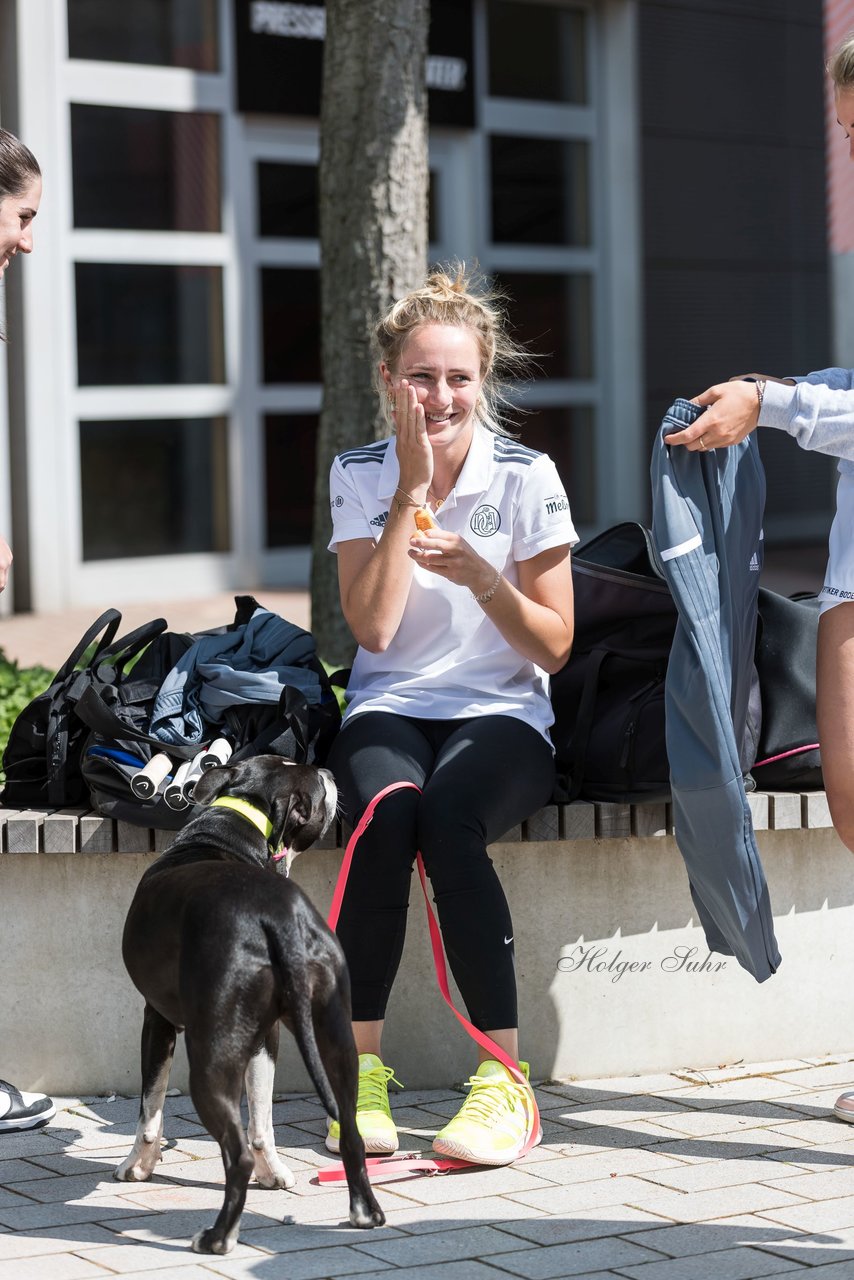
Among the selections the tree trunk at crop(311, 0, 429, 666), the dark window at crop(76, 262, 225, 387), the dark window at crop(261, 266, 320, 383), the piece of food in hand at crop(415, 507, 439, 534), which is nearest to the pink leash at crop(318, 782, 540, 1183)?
the piece of food in hand at crop(415, 507, 439, 534)

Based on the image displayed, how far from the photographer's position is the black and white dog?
3076 millimetres

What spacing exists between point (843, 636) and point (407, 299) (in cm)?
130

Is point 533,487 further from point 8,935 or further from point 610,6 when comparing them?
point 610,6

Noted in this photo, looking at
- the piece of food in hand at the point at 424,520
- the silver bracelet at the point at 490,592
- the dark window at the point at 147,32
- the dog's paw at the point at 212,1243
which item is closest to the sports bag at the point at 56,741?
the piece of food in hand at the point at 424,520

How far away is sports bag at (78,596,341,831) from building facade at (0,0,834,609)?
7175mm

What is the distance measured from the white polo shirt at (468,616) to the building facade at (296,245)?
7.34 m

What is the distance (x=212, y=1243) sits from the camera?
3.11 m

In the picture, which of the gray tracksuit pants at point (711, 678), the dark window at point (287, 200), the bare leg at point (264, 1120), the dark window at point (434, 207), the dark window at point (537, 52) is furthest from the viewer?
the dark window at point (537, 52)

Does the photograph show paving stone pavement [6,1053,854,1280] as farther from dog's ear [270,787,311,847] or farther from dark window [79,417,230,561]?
dark window [79,417,230,561]

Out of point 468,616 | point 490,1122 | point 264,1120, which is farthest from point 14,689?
point 490,1122

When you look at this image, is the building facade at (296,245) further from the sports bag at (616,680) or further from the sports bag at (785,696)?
the sports bag at (785,696)

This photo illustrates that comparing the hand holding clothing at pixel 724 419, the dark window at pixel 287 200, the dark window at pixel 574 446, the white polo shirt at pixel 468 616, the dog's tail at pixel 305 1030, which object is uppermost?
the dark window at pixel 287 200

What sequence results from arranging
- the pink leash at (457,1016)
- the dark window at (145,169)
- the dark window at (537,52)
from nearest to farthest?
the pink leash at (457,1016), the dark window at (145,169), the dark window at (537,52)

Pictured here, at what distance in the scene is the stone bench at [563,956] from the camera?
405cm
